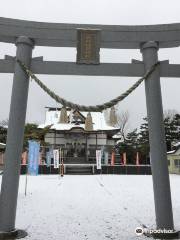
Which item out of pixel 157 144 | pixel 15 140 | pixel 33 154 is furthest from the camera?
pixel 33 154

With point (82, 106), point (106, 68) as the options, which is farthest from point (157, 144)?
point (106, 68)

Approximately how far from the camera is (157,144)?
4.64m

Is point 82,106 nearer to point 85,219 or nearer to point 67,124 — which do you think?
point 85,219

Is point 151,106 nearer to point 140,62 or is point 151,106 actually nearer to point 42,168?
point 140,62

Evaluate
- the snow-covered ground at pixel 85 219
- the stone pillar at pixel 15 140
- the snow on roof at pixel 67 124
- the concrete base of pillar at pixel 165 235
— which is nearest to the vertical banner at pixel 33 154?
the snow-covered ground at pixel 85 219

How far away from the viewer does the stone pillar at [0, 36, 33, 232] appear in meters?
4.40

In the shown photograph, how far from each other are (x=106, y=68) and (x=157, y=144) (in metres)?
1.53

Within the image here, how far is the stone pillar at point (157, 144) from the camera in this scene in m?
4.52

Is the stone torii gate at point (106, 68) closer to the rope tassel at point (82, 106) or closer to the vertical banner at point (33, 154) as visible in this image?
the rope tassel at point (82, 106)

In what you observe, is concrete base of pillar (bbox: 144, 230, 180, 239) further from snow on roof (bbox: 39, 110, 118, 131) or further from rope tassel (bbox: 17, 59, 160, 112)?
snow on roof (bbox: 39, 110, 118, 131)

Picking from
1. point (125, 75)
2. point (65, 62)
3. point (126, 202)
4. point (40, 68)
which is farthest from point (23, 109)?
point (126, 202)

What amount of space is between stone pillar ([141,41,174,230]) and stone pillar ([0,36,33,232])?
2.04 m

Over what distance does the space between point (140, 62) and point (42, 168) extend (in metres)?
22.8

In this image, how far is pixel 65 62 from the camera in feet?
15.8
